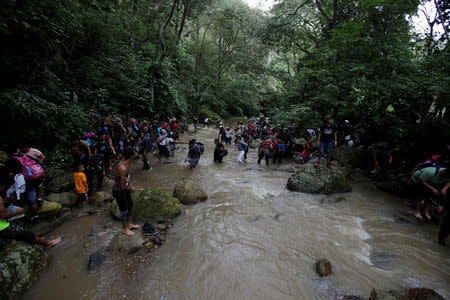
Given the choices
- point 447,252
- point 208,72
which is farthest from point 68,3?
point 208,72

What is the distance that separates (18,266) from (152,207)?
251cm

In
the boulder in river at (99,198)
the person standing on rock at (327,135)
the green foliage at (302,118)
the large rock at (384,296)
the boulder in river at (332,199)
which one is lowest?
the boulder in river at (99,198)

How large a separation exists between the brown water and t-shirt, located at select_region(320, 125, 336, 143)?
202 centimetres

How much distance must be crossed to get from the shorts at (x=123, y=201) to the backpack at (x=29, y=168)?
191cm

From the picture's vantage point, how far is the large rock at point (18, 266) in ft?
10.0

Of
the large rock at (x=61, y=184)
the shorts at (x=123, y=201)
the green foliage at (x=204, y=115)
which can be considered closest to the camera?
the shorts at (x=123, y=201)

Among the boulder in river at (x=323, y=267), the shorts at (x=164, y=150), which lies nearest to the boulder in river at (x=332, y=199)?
the boulder in river at (x=323, y=267)

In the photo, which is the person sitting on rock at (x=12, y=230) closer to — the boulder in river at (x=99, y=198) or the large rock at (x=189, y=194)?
the boulder in river at (x=99, y=198)

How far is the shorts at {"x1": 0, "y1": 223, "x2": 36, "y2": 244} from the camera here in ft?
10.6

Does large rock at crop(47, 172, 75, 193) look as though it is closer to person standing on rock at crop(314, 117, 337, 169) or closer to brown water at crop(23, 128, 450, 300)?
brown water at crop(23, 128, 450, 300)

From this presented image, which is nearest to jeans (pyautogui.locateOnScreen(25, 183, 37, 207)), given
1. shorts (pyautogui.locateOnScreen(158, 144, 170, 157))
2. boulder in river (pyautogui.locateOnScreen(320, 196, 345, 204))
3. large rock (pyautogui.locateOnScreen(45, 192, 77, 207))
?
large rock (pyautogui.locateOnScreen(45, 192, 77, 207))

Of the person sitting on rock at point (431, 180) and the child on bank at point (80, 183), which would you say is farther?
the child on bank at point (80, 183)

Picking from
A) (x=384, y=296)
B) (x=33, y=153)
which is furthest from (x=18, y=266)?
(x=384, y=296)

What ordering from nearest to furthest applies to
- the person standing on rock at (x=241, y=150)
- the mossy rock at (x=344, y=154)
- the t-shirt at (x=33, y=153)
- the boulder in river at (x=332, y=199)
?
the t-shirt at (x=33, y=153)
the boulder in river at (x=332, y=199)
the mossy rock at (x=344, y=154)
the person standing on rock at (x=241, y=150)
